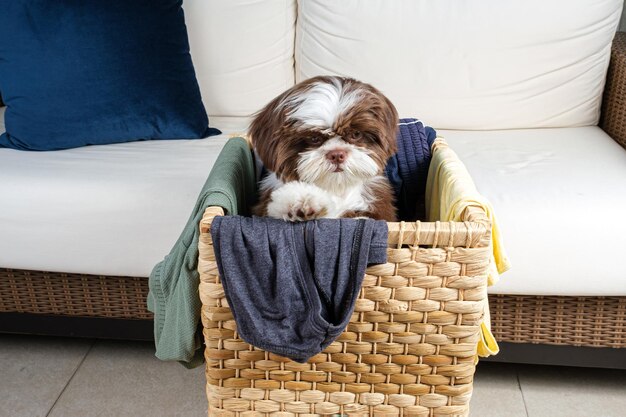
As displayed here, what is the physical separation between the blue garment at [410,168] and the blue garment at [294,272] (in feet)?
1.81

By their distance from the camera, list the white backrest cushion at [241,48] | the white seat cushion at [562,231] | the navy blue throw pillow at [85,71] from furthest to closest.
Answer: the white backrest cushion at [241,48], the navy blue throw pillow at [85,71], the white seat cushion at [562,231]

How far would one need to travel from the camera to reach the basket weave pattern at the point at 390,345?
3.54 ft

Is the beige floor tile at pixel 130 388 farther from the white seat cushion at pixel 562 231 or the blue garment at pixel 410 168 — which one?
the white seat cushion at pixel 562 231

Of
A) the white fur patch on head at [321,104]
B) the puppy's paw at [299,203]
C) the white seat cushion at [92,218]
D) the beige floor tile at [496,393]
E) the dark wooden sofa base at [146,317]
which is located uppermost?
the white fur patch on head at [321,104]

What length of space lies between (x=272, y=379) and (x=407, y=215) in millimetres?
634

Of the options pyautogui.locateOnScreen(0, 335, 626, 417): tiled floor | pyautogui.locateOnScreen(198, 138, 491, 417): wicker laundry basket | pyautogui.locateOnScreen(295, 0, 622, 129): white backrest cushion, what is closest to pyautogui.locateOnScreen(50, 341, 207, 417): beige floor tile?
pyautogui.locateOnScreen(0, 335, 626, 417): tiled floor

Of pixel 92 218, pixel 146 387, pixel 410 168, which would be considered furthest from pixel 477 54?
pixel 146 387

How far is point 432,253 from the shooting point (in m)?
1.07

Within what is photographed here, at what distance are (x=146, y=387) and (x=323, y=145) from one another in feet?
3.08

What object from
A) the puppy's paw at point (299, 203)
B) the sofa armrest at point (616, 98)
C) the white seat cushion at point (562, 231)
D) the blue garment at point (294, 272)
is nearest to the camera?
the blue garment at point (294, 272)

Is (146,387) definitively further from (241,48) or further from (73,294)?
(241,48)

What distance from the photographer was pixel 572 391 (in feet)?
5.70

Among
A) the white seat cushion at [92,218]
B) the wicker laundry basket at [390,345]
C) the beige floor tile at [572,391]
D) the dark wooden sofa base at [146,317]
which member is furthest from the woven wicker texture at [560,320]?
the white seat cushion at [92,218]

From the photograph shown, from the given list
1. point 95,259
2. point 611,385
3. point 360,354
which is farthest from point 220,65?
point 611,385
